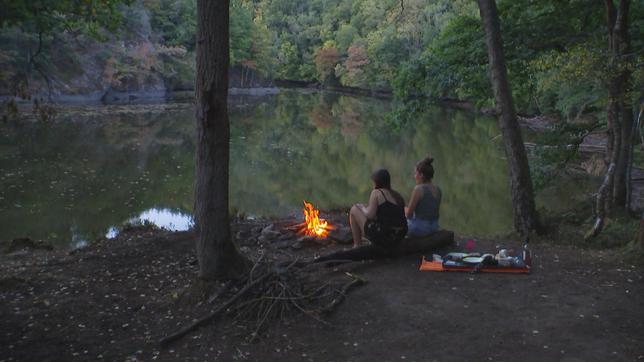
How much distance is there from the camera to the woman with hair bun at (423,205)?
6719 mm

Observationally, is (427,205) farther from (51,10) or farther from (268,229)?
(51,10)

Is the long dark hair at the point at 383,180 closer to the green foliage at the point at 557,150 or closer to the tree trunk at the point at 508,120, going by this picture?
the tree trunk at the point at 508,120

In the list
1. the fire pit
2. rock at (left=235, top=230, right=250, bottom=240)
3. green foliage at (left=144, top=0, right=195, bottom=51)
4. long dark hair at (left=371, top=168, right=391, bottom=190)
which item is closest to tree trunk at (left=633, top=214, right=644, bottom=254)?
long dark hair at (left=371, top=168, right=391, bottom=190)

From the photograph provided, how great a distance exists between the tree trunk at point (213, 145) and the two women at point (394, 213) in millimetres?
1602

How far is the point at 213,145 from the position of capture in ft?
17.2

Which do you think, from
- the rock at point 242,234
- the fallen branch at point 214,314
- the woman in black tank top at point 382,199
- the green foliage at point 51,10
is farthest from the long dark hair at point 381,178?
the green foliage at point 51,10

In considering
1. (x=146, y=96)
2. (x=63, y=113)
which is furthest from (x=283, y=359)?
(x=146, y=96)

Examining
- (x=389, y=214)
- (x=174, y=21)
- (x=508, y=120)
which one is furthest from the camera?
(x=174, y=21)

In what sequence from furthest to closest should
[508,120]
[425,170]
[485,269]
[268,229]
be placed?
[268,229] → [508,120] → [425,170] → [485,269]

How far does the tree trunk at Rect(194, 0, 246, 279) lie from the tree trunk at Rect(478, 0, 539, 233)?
4.45 metres

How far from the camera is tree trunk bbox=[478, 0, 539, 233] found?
26.7 feet

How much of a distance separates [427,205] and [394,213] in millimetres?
613

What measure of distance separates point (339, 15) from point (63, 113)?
64357 mm

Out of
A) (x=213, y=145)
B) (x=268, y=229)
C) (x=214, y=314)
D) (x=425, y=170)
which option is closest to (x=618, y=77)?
(x=425, y=170)
